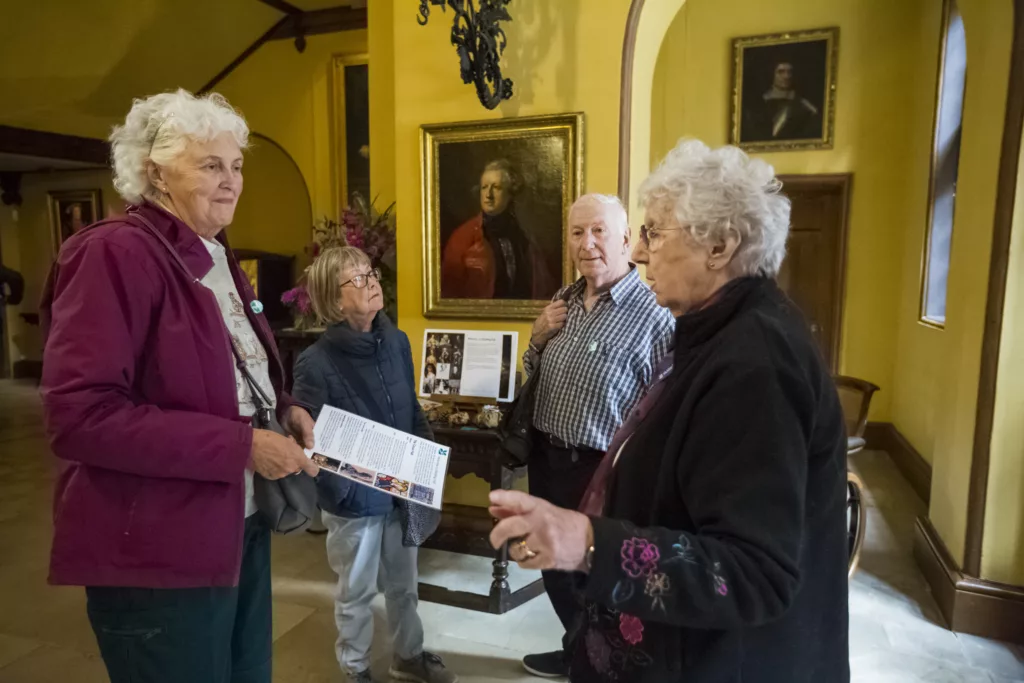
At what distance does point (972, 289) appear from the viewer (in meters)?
2.58

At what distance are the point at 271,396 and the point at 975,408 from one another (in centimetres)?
257

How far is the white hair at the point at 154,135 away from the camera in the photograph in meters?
1.25

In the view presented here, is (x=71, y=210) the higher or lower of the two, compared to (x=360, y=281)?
higher

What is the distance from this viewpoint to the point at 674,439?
0.91 m

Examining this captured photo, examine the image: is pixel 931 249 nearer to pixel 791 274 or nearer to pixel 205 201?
pixel 791 274

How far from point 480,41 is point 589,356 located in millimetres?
1340

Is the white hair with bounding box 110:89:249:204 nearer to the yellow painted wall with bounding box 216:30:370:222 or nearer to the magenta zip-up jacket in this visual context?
the magenta zip-up jacket

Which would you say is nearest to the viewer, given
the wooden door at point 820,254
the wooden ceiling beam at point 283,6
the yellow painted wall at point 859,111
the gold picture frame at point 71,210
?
the yellow painted wall at point 859,111

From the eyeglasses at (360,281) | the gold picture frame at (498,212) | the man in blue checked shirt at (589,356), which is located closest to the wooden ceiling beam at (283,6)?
the gold picture frame at (498,212)

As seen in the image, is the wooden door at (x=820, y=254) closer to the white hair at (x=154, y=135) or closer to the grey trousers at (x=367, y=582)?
the grey trousers at (x=367, y=582)

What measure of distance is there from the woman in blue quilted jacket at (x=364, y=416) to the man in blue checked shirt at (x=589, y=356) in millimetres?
446

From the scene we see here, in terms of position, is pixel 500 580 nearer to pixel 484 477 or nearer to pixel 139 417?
pixel 484 477

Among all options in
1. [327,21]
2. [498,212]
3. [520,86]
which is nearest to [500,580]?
[498,212]

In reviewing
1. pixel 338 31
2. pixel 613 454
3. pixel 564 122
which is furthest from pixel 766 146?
pixel 613 454
